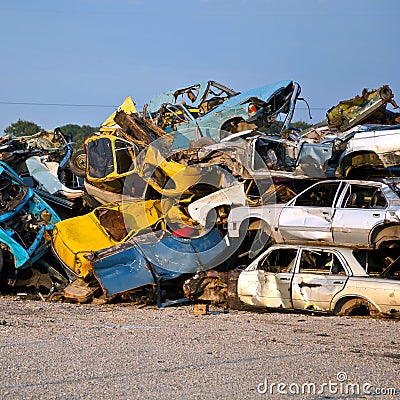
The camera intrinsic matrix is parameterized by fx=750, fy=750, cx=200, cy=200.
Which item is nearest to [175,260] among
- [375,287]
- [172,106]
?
[375,287]

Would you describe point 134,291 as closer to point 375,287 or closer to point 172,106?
point 375,287

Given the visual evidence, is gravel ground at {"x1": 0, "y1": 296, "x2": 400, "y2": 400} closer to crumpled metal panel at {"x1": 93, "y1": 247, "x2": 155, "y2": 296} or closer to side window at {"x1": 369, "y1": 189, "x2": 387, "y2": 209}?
crumpled metal panel at {"x1": 93, "y1": 247, "x2": 155, "y2": 296}

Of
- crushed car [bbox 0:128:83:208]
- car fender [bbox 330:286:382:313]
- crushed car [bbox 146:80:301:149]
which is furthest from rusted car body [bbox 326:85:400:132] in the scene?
car fender [bbox 330:286:382:313]

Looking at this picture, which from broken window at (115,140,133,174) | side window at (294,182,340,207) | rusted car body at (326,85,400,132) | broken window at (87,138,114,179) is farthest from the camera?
rusted car body at (326,85,400,132)

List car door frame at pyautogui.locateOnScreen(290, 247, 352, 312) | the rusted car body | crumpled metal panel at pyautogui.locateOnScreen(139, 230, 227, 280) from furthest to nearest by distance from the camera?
the rusted car body → crumpled metal panel at pyautogui.locateOnScreen(139, 230, 227, 280) → car door frame at pyautogui.locateOnScreen(290, 247, 352, 312)

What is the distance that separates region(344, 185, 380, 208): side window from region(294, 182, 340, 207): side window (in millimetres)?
401

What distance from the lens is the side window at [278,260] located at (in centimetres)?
1185

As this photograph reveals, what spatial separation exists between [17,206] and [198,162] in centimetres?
356

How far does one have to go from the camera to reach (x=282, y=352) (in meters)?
8.03

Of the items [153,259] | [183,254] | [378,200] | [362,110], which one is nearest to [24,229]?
[153,259]

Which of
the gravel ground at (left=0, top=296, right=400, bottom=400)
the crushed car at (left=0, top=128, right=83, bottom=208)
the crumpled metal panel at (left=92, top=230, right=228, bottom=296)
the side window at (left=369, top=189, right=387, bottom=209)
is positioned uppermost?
the crushed car at (left=0, top=128, right=83, bottom=208)

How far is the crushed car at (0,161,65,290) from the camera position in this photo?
14.1 metres

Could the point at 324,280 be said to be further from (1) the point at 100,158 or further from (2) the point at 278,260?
(1) the point at 100,158

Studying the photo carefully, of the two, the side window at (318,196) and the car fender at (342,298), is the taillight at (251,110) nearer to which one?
the side window at (318,196)
